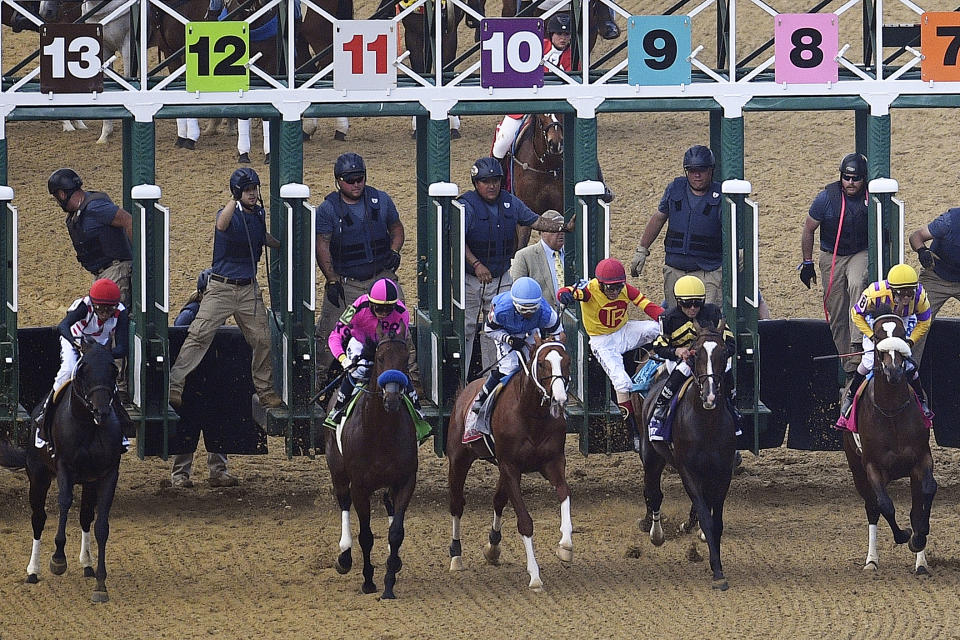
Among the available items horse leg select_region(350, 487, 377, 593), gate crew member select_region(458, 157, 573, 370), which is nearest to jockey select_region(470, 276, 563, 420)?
horse leg select_region(350, 487, 377, 593)

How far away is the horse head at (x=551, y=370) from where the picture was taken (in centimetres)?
946

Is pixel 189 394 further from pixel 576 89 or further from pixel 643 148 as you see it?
pixel 643 148

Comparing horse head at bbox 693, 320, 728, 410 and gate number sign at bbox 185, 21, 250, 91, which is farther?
gate number sign at bbox 185, 21, 250, 91

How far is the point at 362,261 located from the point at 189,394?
1.44 m

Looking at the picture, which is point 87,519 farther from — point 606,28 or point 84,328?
point 606,28

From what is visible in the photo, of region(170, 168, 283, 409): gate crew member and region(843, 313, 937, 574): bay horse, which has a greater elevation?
region(170, 168, 283, 409): gate crew member

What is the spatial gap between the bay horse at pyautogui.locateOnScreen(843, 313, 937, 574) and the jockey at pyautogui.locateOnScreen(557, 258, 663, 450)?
138 centimetres

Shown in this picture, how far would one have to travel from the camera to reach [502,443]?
32.7ft

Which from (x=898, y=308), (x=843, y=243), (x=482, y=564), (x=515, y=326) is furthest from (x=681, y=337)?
(x=843, y=243)

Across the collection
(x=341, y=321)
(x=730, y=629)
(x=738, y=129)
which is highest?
(x=738, y=129)

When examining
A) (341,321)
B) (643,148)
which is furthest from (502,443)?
(643,148)

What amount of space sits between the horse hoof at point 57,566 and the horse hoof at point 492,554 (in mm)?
2363

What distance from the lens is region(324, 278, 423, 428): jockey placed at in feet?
32.0

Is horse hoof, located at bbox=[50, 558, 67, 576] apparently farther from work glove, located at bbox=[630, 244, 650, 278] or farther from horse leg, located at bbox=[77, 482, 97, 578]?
work glove, located at bbox=[630, 244, 650, 278]
